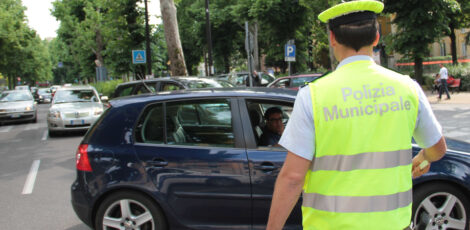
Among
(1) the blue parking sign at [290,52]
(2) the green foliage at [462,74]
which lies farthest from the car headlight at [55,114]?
(2) the green foliage at [462,74]

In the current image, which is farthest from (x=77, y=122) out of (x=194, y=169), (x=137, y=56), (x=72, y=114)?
(x=194, y=169)

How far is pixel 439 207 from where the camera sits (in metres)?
3.57

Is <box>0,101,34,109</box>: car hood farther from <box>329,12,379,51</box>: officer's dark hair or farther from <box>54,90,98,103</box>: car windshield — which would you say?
<box>329,12,379,51</box>: officer's dark hair

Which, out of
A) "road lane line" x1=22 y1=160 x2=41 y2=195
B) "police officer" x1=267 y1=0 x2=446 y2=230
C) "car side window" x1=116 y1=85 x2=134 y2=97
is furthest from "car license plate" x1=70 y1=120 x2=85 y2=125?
"police officer" x1=267 y1=0 x2=446 y2=230

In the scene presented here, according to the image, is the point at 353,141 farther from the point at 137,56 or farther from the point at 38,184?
the point at 137,56

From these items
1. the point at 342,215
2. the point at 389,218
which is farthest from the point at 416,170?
the point at 342,215

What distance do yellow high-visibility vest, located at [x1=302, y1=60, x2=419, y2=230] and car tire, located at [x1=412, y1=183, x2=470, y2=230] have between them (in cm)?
209

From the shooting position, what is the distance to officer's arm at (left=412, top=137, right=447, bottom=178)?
6.00 ft

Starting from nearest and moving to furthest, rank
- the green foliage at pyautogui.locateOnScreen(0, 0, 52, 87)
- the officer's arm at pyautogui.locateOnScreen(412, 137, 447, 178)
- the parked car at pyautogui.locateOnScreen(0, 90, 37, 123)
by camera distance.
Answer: the officer's arm at pyautogui.locateOnScreen(412, 137, 447, 178) → the parked car at pyautogui.locateOnScreen(0, 90, 37, 123) → the green foliage at pyautogui.locateOnScreen(0, 0, 52, 87)

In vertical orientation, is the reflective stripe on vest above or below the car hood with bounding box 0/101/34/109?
below

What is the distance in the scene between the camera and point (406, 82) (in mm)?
1712

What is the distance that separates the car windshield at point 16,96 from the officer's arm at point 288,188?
21007 millimetres

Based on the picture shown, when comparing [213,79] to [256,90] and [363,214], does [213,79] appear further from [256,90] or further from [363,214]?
[363,214]

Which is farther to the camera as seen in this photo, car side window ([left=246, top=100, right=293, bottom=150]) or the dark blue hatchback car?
car side window ([left=246, top=100, right=293, bottom=150])
